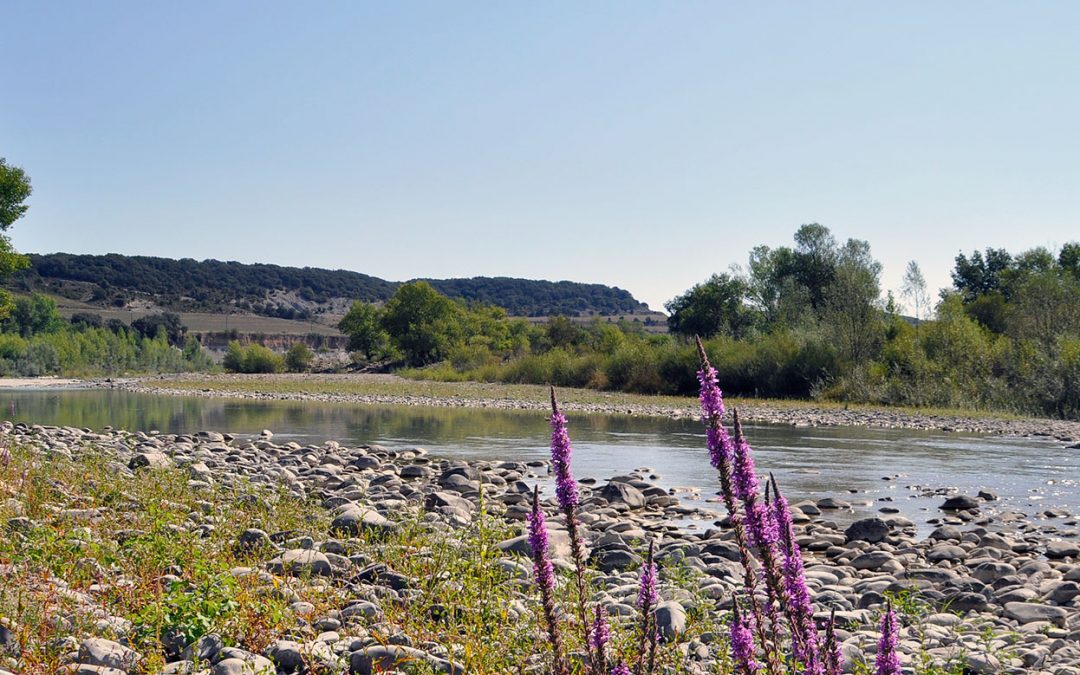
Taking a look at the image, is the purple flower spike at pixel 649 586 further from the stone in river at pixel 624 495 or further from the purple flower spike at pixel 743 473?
the stone in river at pixel 624 495

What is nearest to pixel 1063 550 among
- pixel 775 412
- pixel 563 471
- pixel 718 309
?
pixel 563 471

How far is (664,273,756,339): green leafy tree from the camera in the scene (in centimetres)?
7056

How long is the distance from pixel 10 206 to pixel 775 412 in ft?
112

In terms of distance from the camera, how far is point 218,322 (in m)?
144

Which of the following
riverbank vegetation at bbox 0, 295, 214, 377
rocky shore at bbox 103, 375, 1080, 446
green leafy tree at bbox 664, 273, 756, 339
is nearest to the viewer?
rocky shore at bbox 103, 375, 1080, 446

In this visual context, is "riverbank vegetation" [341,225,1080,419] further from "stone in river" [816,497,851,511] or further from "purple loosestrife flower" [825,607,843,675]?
"purple loosestrife flower" [825,607,843,675]

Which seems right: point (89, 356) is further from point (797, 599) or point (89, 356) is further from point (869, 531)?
point (797, 599)

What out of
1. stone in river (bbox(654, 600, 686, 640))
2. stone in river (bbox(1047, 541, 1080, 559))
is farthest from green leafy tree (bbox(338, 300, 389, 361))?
stone in river (bbox(654, 600, 686, 640))

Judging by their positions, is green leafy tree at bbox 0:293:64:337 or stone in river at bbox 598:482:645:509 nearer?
stone in river at bbox 598:482:645:509

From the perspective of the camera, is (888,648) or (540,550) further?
(540,550)

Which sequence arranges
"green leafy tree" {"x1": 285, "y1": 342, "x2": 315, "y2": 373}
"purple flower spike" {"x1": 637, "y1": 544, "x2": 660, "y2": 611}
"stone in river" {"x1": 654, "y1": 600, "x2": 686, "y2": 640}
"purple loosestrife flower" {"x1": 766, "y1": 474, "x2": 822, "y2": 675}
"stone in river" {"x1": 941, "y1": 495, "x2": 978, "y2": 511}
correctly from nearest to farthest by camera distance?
"purple loosestrife flower" {"x1": 766, "y1": 474, "x2": 822, "y2": 675} < "purple flower spike" {"x1": 637, "y1": 544, "x2": 660, "y2": 611} < "stone in river" {"x1": 654, "y1": 600, "x2": 686, "y2": 640} < "stone in river" {"x1": 941, "y1": 495, "x2": 978, "y2": 511} < "green leafy tree" {"x1": 285, "y1": 342, "x2": 315, "y2": 373}

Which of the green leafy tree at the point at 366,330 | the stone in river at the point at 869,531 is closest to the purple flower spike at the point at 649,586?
the stone in river at the point at 869,531

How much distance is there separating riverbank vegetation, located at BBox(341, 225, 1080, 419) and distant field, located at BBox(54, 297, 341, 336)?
210 ft

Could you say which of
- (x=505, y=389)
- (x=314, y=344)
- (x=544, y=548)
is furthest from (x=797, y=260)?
(x=314, y=344)
